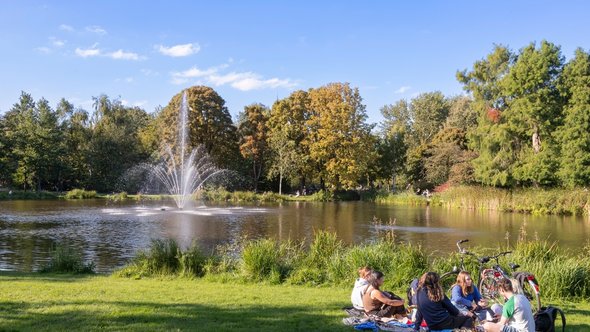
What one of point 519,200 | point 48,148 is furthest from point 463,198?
point 48,148

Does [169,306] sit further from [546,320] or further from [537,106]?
[537,106]

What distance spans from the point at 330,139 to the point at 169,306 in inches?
1809

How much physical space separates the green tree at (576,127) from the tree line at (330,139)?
157mm

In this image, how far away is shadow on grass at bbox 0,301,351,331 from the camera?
6.36m

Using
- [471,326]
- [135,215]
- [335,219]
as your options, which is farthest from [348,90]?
[471,326]

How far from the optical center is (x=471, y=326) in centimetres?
636

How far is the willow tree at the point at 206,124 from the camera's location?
55.6 m

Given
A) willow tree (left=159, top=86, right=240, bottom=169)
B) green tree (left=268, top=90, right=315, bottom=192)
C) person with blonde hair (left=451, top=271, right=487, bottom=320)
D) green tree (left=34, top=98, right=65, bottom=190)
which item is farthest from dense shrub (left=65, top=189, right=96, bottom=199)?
person with blonde hair (left=451, top=271, right=487, bottom=320)

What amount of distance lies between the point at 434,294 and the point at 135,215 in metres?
26.1

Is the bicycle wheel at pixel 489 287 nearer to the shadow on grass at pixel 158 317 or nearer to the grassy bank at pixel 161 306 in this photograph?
the grassy bank at pixel 161 306

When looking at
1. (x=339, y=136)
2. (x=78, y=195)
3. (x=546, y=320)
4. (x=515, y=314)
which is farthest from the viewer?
(x=339, y=136)

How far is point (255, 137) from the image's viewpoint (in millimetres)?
58531

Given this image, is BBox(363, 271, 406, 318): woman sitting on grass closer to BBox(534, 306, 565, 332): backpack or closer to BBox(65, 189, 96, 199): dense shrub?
BBox(534, 306, 565, 332): backpack

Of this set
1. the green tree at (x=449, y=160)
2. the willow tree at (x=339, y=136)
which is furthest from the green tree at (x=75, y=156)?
the green tree at (x=449, y=160)
